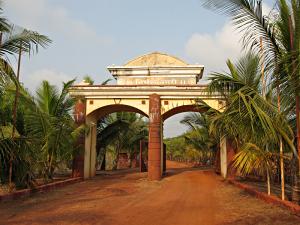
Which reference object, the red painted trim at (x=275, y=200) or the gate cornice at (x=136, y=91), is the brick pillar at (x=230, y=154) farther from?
the red painted trim at (x=275, y=200)

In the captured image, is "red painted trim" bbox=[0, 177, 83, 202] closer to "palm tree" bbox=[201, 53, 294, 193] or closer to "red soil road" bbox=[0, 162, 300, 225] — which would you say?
"red soil road" bbox=[0, 162, 300, 225]

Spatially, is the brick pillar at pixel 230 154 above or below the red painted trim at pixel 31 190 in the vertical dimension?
above

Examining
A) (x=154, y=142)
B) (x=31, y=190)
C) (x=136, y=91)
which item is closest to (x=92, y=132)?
(x=136, y=91)

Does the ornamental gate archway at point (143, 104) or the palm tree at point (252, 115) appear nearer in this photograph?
the palm tree at point (252, 115)

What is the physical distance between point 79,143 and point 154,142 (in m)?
3.78

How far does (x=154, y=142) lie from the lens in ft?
52.5

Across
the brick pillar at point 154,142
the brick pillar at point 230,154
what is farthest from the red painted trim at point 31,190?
the brick pillar at point 230,154

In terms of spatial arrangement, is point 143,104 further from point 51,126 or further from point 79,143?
point 51,126

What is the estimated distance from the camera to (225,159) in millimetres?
16781

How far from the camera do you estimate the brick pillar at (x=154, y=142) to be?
15867 mm

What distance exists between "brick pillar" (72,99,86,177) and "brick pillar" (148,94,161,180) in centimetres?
343

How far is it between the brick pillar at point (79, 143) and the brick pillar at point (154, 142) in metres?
3.43

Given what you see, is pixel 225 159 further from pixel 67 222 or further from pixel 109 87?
pixel 67 222

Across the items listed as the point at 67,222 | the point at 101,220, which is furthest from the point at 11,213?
the point at 101,220
